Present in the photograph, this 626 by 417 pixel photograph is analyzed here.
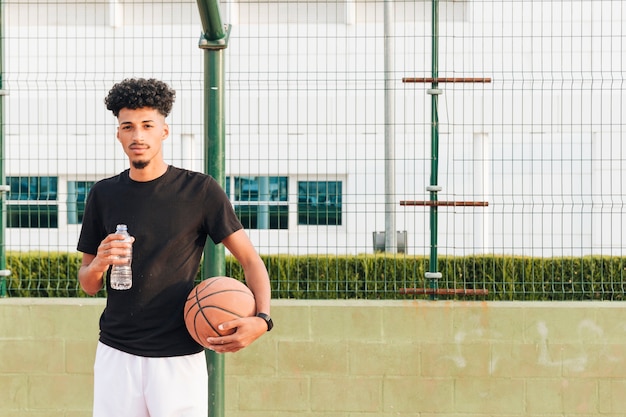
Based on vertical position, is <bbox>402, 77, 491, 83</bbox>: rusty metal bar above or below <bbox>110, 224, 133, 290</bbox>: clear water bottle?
above

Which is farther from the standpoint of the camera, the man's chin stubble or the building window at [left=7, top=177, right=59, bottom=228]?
the building window at [left=7, top=177, right=59, bottom=228]

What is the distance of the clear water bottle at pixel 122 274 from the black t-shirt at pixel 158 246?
0.04 metres

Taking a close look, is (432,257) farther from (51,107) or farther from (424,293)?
(51,107)

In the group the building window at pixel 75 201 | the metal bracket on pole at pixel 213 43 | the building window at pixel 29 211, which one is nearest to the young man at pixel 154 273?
the metal bracket on pole at pixel 213 43

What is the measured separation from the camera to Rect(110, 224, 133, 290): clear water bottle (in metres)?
3.91

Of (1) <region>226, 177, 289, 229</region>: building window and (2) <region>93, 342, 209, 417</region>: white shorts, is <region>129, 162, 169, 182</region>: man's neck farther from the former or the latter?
(1) <region>226, 177, 289, 229</region>: building window

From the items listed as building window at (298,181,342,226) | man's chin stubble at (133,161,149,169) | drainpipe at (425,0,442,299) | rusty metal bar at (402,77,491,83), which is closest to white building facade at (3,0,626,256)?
building window at (298,181,342,226)

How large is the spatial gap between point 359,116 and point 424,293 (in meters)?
9.51

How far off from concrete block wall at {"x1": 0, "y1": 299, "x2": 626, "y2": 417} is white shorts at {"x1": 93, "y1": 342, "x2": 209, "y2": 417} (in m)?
2.99

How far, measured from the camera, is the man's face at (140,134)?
4.06 metres

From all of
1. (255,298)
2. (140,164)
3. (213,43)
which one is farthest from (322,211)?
(140,164)

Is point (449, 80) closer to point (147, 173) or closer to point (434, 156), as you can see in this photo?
point (434, 156)

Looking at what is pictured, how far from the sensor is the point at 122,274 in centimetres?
395

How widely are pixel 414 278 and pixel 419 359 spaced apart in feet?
2.09
